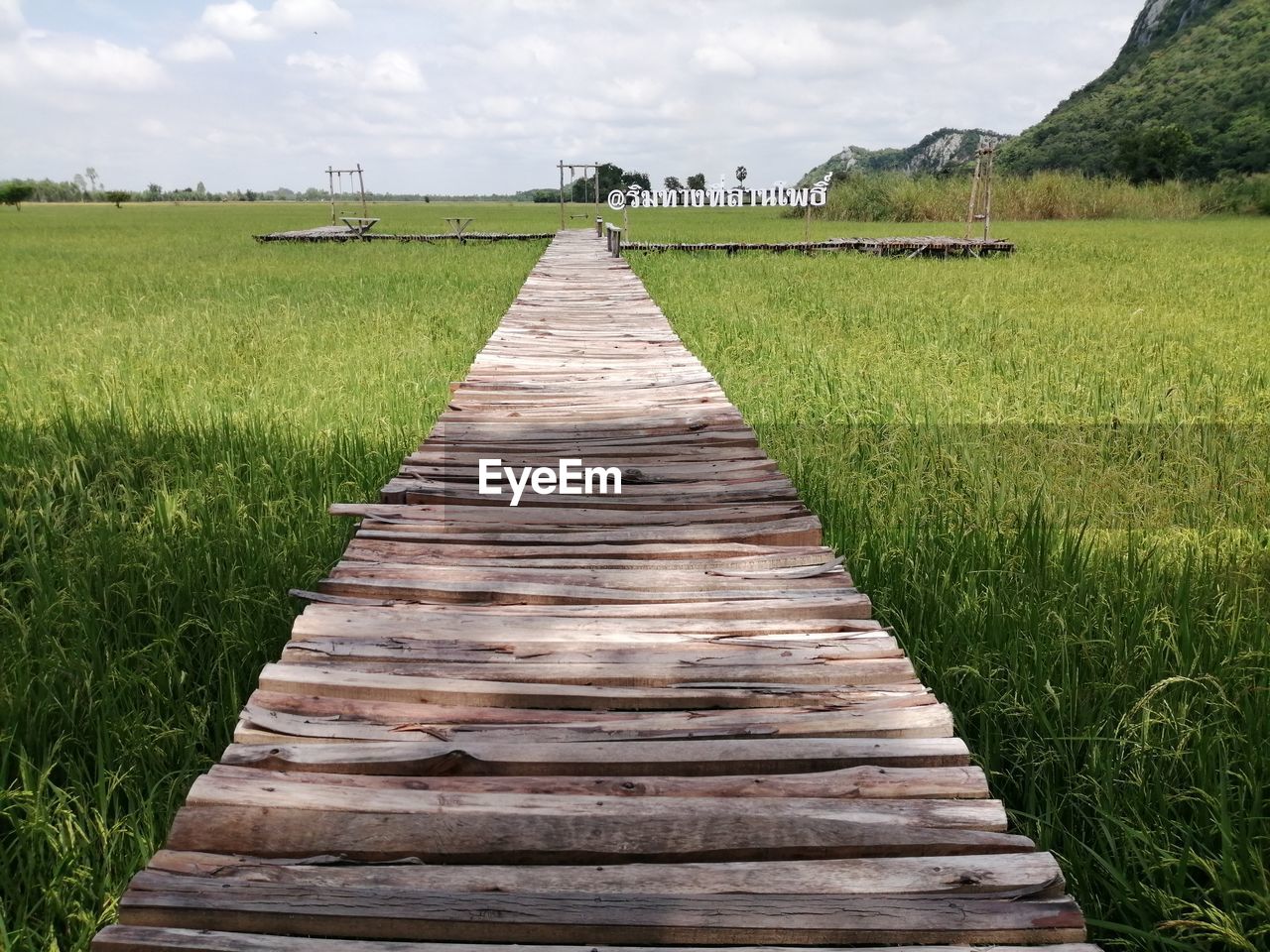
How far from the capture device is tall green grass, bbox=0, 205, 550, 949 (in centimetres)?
235

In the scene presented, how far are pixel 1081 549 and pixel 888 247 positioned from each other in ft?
60.0

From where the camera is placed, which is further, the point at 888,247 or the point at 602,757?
the point at 888,247

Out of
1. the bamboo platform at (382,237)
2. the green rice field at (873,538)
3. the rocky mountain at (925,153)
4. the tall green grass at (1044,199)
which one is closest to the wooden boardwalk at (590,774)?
the green rice field at (873,538)

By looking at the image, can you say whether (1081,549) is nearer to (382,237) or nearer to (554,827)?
(554,827)

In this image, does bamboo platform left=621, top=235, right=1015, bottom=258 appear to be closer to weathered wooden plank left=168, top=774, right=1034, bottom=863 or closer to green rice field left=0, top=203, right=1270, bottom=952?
green rice field left=0, top=203, right=1270, bottom=952

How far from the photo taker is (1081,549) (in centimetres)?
404

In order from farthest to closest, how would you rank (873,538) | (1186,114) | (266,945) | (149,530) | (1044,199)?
(1186,114)
(1044,199)
(149,530)
(873,538)
(266,945)

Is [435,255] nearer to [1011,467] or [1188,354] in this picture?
[1188,354]

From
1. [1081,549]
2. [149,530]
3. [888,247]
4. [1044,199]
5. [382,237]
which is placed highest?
[1044,199]

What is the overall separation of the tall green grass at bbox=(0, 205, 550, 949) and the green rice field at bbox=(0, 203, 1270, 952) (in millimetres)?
18

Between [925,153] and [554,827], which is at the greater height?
[925,153]

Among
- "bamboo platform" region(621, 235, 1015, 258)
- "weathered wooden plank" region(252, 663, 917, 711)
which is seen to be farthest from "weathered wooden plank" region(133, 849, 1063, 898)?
"bamboo platform" region(621, 235, 1015, 258)

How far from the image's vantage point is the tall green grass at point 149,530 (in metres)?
2.35

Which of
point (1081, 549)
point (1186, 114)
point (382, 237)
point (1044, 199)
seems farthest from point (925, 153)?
point (1081, 549)
